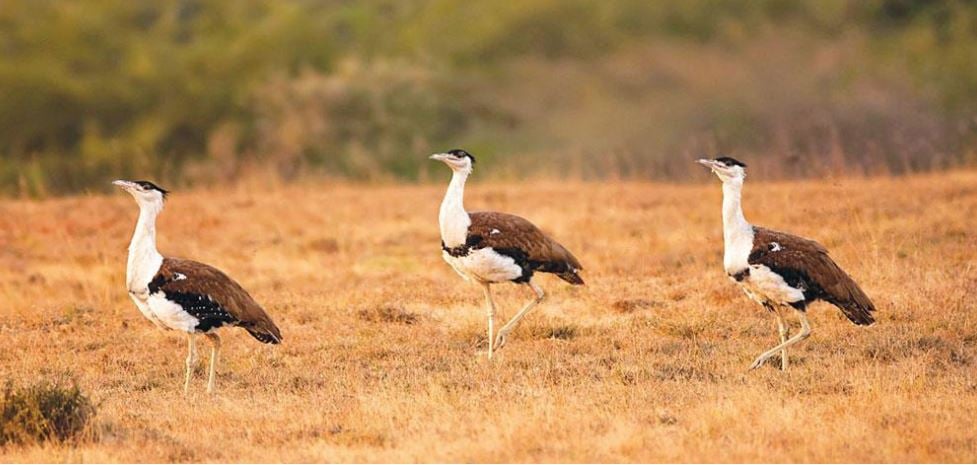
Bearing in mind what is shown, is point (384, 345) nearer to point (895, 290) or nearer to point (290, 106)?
point (895, 290)

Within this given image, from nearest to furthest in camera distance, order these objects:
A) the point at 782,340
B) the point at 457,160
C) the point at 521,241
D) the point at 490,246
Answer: the point at 782,340, the point at 490,246, the point at 521,241, the point at 457,160

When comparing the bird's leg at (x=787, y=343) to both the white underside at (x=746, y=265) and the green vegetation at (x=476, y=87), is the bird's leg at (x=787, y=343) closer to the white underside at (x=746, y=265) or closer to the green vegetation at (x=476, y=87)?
the white underside at (x=746, y=265)

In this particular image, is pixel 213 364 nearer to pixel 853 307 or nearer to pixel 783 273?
pixel 783 273

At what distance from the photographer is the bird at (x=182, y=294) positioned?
967cm

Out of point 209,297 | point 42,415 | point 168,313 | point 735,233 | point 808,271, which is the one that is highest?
point 735,233

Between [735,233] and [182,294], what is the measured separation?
3821 mm

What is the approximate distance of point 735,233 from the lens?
10.2 m

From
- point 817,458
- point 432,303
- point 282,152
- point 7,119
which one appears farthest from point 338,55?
point 817,458

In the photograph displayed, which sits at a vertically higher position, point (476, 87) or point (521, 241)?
point (476, 87)

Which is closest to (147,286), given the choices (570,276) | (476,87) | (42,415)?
(42,415)

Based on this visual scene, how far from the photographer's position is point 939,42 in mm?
21859

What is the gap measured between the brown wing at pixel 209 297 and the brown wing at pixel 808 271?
11.2 ft

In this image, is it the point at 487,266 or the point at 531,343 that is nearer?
the point at 487,266

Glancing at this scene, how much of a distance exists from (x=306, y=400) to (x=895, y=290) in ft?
17.7
